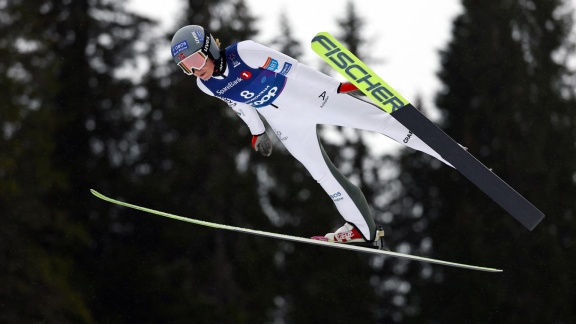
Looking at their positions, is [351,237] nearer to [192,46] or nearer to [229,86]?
[229,86]

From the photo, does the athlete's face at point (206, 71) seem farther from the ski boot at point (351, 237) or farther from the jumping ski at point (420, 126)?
the ski boot at point (351, 237)

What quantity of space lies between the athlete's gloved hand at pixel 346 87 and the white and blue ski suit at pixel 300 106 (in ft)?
0.15

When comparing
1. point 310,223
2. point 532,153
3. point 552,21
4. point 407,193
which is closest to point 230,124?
point 310,223

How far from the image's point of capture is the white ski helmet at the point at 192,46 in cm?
569

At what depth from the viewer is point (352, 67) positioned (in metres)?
5.63

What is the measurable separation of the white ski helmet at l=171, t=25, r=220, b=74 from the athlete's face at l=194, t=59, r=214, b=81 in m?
0.03

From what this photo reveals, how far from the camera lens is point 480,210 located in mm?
17219

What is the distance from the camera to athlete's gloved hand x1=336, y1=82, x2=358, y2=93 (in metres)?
5.91

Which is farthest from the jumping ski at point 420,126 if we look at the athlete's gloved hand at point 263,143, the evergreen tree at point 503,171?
the evergreen tree at point 503,171

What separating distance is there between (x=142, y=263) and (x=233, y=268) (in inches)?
60.2

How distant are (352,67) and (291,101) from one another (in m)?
0.57

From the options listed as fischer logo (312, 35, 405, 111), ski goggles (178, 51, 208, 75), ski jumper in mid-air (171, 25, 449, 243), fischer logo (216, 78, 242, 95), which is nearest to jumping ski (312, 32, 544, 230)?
fischer logo (312, 35, 405, 111)

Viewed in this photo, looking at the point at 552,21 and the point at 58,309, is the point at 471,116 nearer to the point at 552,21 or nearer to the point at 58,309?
the point at 552,21

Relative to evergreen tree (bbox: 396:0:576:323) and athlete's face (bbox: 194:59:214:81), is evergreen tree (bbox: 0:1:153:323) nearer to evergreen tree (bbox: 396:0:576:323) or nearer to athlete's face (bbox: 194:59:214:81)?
evergreen tree (bbox: 396:0:576:323)
